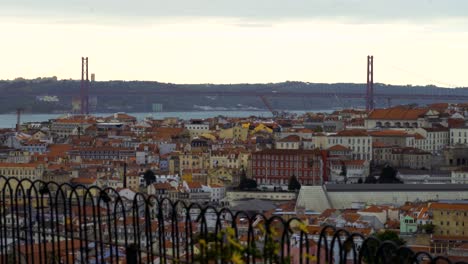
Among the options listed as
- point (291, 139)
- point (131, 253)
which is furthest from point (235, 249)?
point (291, 139)

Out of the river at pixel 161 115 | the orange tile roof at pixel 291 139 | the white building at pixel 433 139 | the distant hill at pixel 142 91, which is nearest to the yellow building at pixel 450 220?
the orange tile roof at pixel 291 139

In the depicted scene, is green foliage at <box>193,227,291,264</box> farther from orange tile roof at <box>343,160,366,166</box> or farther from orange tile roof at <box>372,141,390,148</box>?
orange tile roof at <box>372,141,390,148</box>

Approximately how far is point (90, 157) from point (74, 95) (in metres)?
23.9

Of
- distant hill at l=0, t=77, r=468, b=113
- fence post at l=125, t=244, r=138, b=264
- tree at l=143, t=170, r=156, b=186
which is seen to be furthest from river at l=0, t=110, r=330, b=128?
fence post at l=125, t=244, r=138, b=264

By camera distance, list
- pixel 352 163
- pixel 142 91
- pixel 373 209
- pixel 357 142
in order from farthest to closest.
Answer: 1. pixel 142 91
2. pixel 357 142
3. pixel 352 163
4. pixel 373 209

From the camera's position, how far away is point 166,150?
27.9 meters

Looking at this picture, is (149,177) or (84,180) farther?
(149,177)

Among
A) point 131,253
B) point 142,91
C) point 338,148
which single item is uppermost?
point 142,91

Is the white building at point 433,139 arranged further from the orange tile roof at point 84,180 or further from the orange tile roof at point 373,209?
the orange tile roof at point 373,209

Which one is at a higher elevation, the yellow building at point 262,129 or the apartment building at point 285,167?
the yellow building at point 262,129

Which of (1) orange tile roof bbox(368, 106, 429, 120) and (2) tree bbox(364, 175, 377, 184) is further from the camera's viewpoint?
(1) orange tile roof bbox(368, 106, 429, 120)

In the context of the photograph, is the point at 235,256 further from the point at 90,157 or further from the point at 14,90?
the point at 14,90

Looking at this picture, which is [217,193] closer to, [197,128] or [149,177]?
[149,177]

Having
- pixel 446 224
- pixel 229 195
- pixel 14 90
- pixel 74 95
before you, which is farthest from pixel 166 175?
pixel 14 90
